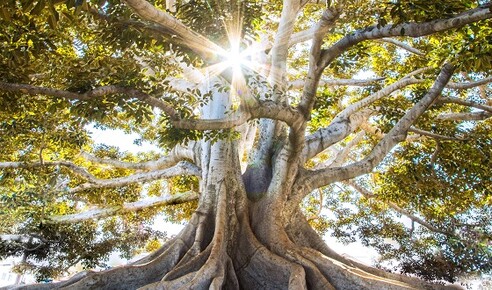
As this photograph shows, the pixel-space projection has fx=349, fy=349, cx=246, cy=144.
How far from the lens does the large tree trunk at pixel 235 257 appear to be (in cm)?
403

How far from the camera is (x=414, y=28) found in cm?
314

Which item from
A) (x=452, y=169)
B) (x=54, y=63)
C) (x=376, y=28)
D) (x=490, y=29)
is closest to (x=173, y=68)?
(x=54, y=63)

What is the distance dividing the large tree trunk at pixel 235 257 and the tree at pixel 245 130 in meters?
0.02

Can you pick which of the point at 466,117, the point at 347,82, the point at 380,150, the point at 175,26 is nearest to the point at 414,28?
the point at 175,26

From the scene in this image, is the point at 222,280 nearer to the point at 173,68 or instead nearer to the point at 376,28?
the point at 376,28

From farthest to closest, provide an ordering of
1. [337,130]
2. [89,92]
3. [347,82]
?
[347,82]
[337,130]
[89,92]

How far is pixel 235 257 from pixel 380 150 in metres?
2.66

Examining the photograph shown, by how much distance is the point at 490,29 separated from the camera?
356 cm

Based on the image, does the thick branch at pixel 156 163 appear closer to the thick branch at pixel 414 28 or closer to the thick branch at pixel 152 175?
the thick branch at pixel 152 175

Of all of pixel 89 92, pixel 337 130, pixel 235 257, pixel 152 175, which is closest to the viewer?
pixel 89 92

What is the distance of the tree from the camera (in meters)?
3.54

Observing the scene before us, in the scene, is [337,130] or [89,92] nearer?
[89,92]

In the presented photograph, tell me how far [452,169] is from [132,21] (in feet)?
19.0

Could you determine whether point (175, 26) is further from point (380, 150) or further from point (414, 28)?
point (380, 150)
